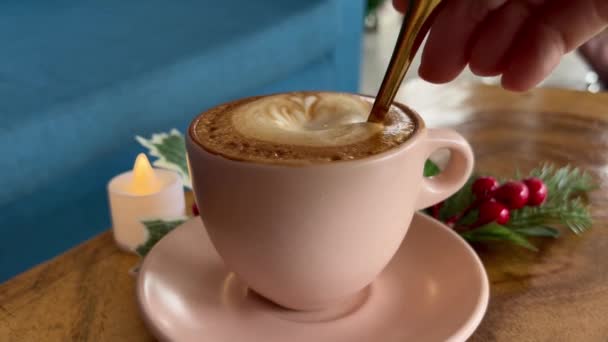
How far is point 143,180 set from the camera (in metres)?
0.65

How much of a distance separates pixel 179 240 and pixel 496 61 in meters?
0.32

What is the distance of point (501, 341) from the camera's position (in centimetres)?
43

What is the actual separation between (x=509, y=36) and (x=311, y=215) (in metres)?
0.28

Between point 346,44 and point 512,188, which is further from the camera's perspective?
point 346,44

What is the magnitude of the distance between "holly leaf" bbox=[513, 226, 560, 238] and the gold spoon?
0.70 ft

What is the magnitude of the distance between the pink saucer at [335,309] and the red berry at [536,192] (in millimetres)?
119

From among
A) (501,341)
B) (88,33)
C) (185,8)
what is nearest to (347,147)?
(501,341)

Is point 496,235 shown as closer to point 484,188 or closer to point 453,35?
point 484,188

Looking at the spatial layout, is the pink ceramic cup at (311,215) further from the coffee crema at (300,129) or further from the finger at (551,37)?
the finger at (551,37)

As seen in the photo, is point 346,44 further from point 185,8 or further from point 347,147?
point 347,147

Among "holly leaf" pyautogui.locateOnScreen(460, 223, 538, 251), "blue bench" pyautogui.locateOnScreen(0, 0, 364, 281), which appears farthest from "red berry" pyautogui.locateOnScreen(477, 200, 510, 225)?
"blue bench" pyautogui.locateOnScreen(0, 0, 364, 281)

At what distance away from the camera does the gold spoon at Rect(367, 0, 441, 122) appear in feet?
1.36

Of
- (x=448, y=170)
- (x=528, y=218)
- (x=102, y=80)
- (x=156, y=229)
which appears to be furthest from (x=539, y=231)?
(x=102, y=80)

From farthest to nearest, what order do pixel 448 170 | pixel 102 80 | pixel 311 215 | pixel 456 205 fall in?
pixel 102 80
pixel 456 205
pixel 448 170
pixel 311 215
